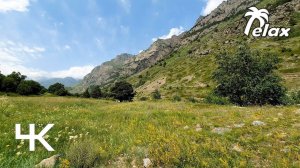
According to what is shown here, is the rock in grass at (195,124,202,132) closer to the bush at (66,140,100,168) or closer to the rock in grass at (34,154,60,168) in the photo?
the bush at (66,140,100,168)

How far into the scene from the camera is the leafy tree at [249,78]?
1448 inches

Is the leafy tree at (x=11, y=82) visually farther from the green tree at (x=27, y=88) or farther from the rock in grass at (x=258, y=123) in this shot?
the rock in grass at (x=258, y=123)

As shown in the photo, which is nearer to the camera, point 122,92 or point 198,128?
point 198,128

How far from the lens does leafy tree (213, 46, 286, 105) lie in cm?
3678

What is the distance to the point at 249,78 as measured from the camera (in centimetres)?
3841

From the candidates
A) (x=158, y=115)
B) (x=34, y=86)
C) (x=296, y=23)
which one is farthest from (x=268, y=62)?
(x=296, y=23)

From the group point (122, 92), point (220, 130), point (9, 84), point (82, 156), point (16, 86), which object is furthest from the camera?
point (122, 92)

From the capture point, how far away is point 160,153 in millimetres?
9266

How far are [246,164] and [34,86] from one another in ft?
374

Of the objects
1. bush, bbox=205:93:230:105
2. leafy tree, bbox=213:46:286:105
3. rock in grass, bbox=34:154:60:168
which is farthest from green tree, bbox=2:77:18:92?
rock in grass, bbox=34:154:60:168

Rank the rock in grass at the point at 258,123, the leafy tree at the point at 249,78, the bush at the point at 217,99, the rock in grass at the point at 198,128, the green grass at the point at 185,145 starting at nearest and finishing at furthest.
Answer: the green grass at the point at 185,145
the rock in grass at the point at 258,123
the rock in grass at the point at 198,128
the leafy tree at the point at 249,78
the bush at the point at 217,99

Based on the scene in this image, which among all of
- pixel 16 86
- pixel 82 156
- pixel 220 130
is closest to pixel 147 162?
pixel 82 156

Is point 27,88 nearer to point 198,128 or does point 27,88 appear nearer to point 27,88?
point 27,88

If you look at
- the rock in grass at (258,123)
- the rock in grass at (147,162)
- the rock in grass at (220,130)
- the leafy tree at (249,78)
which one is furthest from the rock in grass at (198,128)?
the leafy tree at (249,78)
